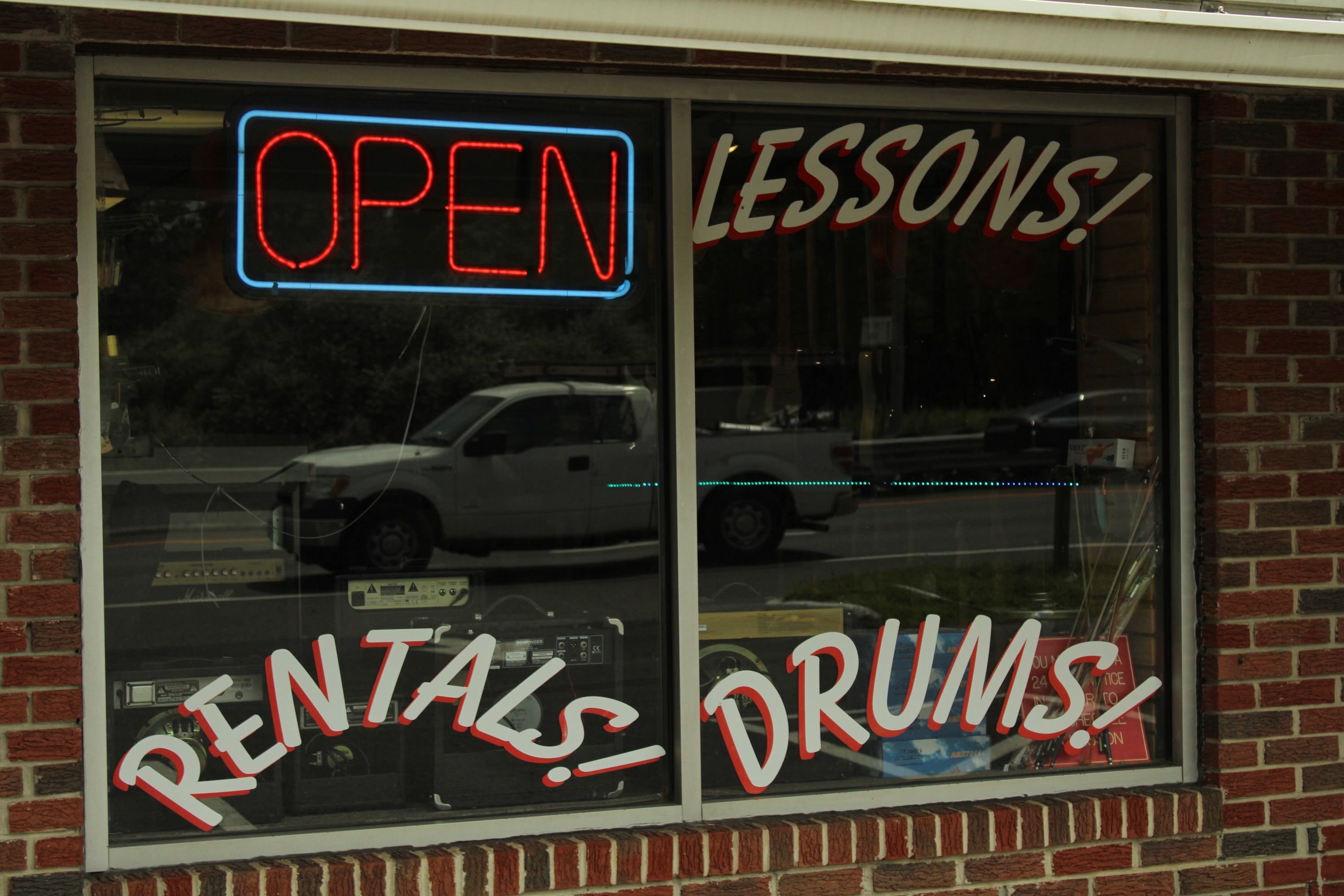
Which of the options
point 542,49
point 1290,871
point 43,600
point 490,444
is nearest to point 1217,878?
point 1290,871

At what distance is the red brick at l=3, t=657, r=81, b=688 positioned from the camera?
299cm

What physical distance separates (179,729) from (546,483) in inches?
47.6

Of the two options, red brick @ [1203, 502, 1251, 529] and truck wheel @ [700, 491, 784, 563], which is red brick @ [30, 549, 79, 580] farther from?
red brick @ [1203, 502, 1251, 529]

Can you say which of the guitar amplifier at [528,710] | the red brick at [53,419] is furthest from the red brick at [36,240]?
the guitar amplifier at [528,710]

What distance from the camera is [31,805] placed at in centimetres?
301

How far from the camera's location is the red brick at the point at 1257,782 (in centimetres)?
371

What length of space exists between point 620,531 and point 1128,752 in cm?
165

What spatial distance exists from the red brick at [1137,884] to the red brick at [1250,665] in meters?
0.59

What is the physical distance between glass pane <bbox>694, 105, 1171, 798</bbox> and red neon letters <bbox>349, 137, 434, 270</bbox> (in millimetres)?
745

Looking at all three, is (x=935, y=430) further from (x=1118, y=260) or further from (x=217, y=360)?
(x=217, y=360)

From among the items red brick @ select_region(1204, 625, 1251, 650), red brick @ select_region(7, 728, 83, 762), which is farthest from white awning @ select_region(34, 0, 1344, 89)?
red brick @ select_region(7, 728, 83, 762)

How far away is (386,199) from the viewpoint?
11.2 feet

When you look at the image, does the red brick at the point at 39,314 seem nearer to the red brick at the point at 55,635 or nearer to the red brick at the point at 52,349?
the red brick at the point at 52,349

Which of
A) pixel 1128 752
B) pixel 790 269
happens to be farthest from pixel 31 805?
pixel 1128 752
